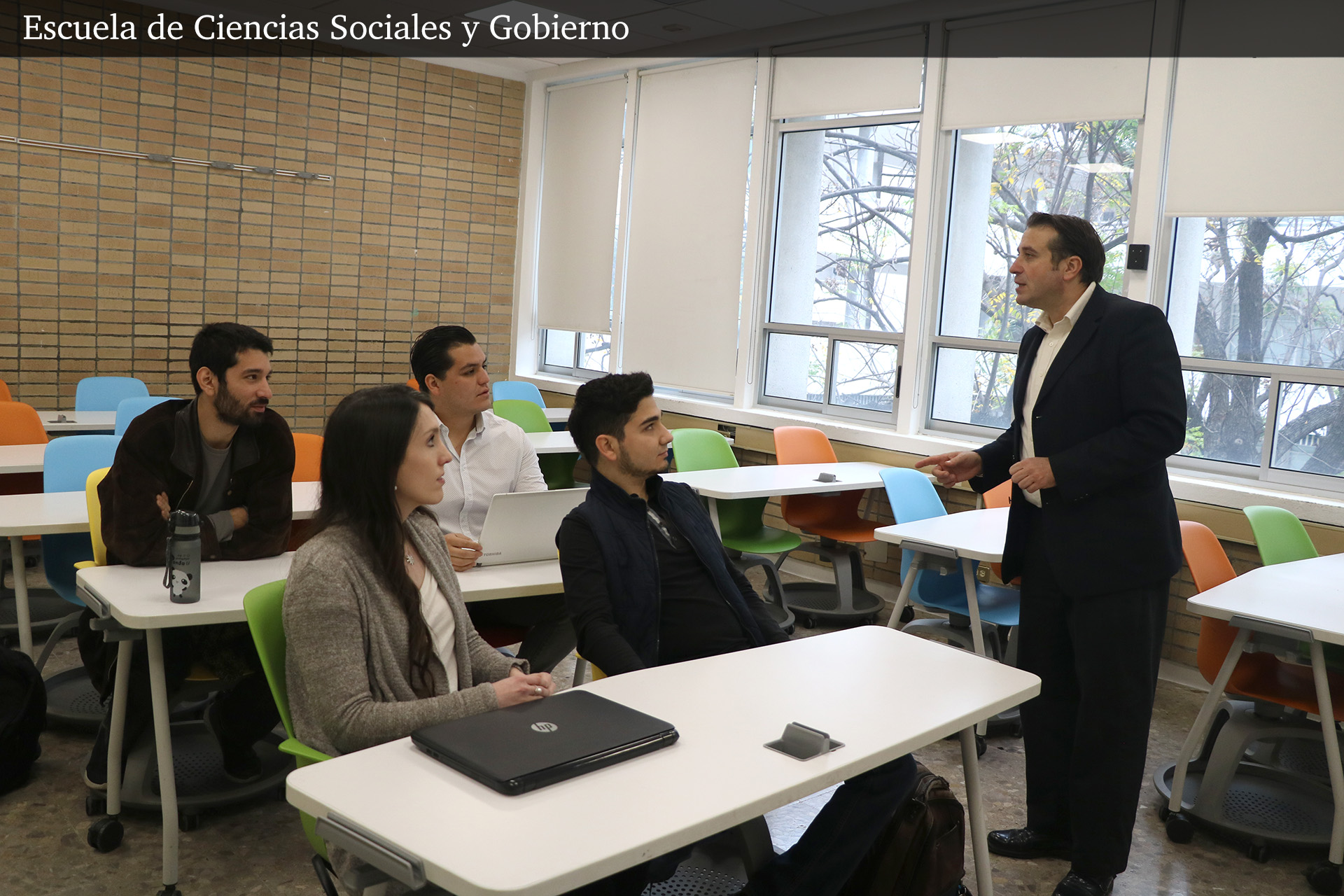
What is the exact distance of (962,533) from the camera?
378 cm

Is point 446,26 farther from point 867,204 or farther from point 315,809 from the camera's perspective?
point 315,809

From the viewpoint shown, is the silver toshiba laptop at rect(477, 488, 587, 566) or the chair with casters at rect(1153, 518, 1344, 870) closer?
the silver toshiba laptop at rect(477, 488, 587, 566)

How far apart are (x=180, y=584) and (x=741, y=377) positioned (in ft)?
15.0

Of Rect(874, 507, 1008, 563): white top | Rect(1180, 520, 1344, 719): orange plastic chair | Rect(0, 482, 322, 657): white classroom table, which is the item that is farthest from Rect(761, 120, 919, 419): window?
Rect(0, 482, 322, 657): white classroom table

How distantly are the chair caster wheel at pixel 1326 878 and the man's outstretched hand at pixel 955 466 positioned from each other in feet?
4.69

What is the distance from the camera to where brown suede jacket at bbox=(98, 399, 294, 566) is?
2.71m

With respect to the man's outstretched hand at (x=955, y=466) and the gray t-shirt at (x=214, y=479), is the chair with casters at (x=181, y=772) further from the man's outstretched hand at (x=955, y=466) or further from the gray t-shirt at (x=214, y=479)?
the man's outstretched hand at (x=955, y=466)

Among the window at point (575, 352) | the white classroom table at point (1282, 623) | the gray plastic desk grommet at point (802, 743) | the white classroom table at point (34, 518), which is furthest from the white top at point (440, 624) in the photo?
the window at point (575, 352)

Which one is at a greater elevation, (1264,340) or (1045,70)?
(1045,70)

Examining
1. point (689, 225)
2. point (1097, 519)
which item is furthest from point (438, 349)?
point (689, 225)

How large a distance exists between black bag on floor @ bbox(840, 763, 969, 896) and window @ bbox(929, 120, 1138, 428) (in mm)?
3646

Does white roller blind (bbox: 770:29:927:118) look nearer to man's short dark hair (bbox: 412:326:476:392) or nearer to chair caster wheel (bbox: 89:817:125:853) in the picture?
man's short dark hair (bbox: 412:326:476:392)

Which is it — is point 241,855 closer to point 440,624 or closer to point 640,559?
point 440,624

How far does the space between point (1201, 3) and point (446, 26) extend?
4.56m
